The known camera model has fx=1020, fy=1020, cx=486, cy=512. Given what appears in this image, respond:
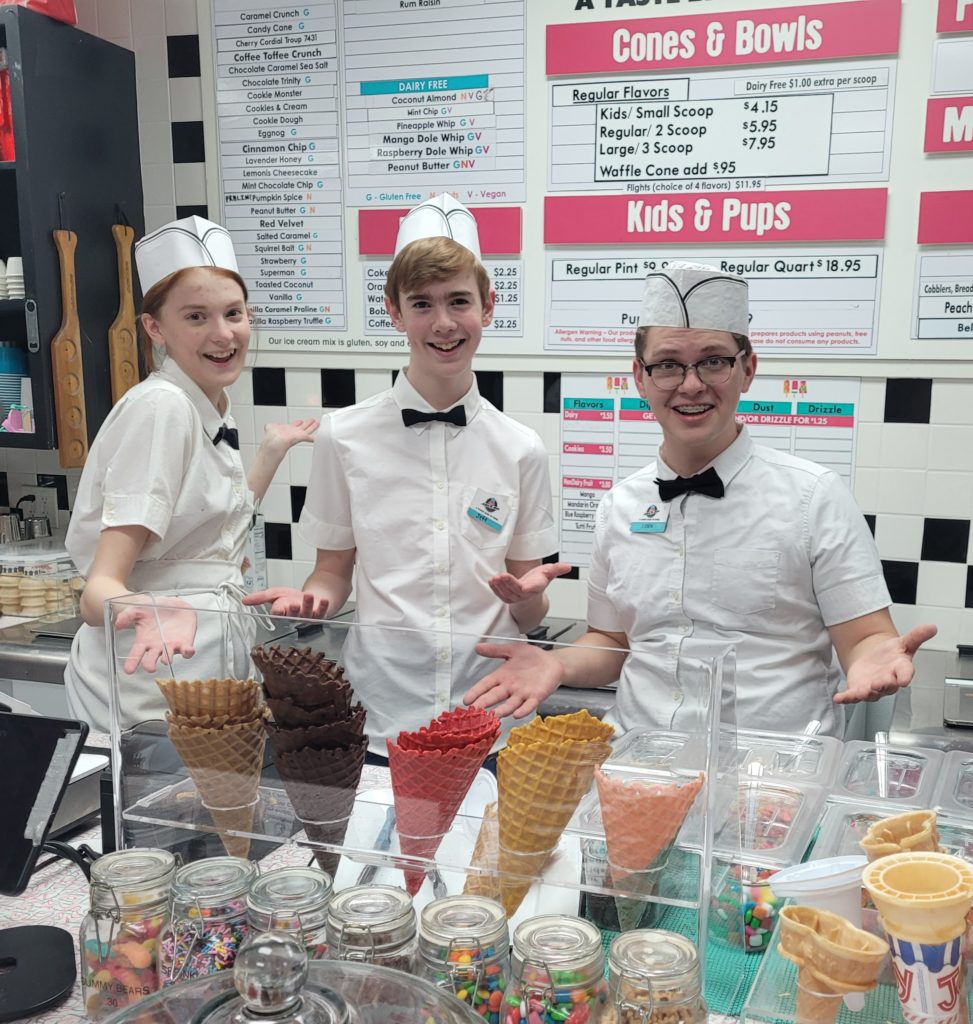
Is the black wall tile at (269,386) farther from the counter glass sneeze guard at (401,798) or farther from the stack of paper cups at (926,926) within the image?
the stack of paper cups at (926,926)

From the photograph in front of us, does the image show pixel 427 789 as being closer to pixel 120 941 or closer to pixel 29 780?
pixel 120 941

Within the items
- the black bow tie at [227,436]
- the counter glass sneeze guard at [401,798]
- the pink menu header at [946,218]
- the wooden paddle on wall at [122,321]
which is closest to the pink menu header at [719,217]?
the pink menu header at [946,218]

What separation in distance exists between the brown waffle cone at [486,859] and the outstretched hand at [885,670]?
2.43ft

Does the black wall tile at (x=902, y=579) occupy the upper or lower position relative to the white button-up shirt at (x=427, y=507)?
lower

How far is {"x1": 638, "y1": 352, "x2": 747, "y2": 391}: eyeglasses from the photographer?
6.42 ft

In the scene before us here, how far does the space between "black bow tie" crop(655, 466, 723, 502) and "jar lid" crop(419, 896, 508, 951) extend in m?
1.21

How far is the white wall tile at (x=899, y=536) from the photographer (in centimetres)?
275

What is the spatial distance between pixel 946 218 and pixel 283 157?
6.37 feet

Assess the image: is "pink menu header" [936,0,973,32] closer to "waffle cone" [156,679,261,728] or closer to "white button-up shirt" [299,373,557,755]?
"white button-up shirt" [299,373,557,755]

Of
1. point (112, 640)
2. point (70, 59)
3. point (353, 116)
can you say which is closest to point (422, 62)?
point (353, 116)

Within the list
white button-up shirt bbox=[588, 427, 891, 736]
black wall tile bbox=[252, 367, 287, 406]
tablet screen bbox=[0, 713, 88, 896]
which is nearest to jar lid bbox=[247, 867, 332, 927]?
tablet screen bbox=[0, 713, 88, 896]

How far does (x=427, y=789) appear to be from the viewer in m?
1.09

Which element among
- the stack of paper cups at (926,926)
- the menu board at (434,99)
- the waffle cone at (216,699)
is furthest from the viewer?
the menu board at (434,99)

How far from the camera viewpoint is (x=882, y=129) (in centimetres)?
261
